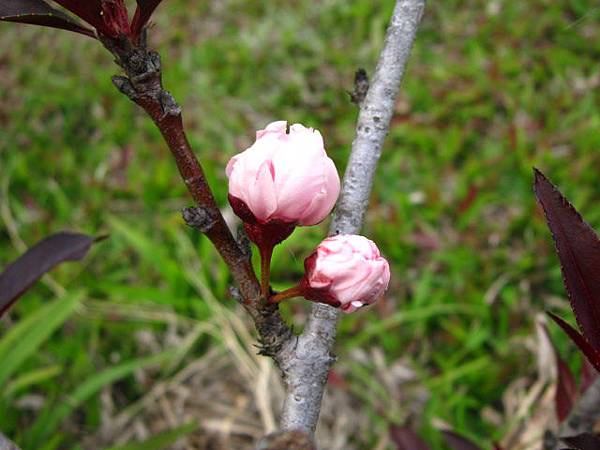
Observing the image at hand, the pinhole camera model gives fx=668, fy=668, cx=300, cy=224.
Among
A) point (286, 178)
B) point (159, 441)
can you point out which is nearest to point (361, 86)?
point (286, 178)

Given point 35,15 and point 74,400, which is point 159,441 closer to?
point 74,400

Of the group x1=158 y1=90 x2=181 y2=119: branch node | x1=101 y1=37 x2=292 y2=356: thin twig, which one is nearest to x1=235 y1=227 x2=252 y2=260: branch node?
x1=101 y1=37 x2=292 y2=356: thin twig

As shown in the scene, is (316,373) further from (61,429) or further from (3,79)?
(3,79)

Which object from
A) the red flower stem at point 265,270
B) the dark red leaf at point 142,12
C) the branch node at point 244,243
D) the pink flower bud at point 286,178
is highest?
the dark red leaf at point 142,12

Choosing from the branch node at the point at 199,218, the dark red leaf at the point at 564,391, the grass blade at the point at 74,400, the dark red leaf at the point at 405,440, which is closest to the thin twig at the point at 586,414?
the dark red leaf at the point at 564,391

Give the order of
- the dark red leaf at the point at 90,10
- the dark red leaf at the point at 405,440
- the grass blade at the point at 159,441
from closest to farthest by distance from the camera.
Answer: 1. the dark red leaf at the point at 90,10
2. the dark red leaf at the point at 405,440
3. the grass blade at the point at 159,441

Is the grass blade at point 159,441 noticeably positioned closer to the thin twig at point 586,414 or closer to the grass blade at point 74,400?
the grass blade at point 74,400
